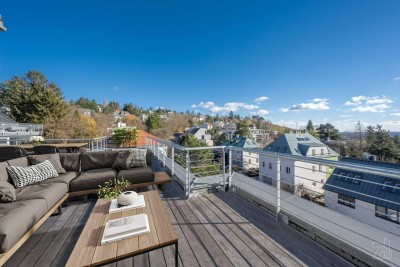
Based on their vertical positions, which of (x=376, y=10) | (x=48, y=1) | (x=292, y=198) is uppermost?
(x=376, y=10)

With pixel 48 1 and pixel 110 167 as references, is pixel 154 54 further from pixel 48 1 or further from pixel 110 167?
pixel 110 167

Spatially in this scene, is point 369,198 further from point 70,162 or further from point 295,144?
point 70,162

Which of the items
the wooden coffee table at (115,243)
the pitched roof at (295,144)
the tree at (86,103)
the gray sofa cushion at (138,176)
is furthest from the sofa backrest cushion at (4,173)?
the tree at (86,103)

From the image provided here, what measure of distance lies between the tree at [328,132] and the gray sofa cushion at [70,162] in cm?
4194

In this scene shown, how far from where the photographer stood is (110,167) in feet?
12.0

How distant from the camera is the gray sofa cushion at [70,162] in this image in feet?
11.3

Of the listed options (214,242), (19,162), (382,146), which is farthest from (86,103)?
(382,146)

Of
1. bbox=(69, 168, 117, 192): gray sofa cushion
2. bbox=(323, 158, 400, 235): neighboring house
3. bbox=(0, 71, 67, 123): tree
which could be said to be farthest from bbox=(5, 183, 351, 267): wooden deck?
bbox=(0, 71, 67, 123): tree

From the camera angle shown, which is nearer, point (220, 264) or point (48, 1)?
point (220, 264)

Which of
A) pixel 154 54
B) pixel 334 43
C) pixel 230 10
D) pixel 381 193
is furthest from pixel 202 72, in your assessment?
pixel 381 193

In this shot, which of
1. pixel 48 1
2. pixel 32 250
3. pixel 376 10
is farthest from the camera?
pixel 376 10

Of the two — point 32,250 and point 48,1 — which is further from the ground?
point 48,1

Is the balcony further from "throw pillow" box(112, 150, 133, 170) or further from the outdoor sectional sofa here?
"throw pillow" box(112, 150, 133, 170)

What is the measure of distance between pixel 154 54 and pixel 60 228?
1409 cm
